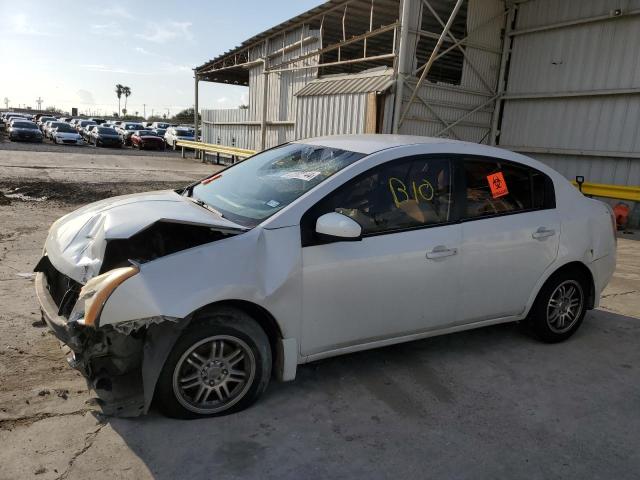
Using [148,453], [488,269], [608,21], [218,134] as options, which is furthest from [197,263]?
[218,134]

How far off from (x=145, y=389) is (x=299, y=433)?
90 centimetres

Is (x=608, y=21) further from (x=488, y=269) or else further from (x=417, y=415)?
(x=417, y=415)

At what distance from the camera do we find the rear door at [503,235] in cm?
370

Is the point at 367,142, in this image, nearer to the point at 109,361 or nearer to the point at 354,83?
the point at 109,361

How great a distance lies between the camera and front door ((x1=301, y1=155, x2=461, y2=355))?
3.12 metres

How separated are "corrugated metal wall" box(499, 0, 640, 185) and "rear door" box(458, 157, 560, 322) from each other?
9.43 m

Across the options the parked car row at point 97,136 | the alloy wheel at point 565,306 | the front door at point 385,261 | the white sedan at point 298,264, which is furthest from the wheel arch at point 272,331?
the parked car row at point 97,136

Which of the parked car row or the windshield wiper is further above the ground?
the windshield wiper

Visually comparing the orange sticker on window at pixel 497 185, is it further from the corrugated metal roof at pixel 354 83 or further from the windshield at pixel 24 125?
the windshield at pixel 24 125

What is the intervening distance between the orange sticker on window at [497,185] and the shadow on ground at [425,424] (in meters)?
1.32

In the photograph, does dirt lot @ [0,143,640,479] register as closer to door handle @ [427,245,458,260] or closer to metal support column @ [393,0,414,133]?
door handle @ [427,245,458,260]

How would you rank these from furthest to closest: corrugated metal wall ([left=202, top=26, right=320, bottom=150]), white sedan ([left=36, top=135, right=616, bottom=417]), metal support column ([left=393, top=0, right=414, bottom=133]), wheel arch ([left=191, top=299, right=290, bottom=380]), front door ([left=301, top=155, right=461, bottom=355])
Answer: corrugated metal wall ([left=202, top=26, right=320, bottom=150]) → metal support column ([left=393, top=0, right=414, bottom=133]) → front door ([left=301, top=155, right=461, bottom=355]) → wheel arch ([left=191, top=299, right=290, bottom=380]) → white sedan ([left=36, top=135, right=616, bottom=417])

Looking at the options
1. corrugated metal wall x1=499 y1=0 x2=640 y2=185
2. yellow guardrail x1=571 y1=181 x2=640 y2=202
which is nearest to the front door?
yellow guardrail x1=571 y1=181 x2=640 y2=202

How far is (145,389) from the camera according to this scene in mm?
2738
